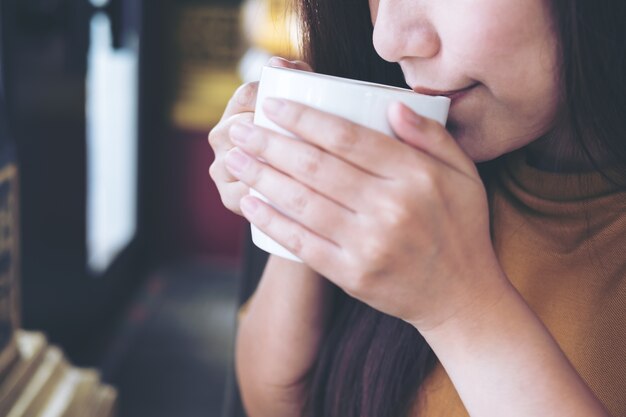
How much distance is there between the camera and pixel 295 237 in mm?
496

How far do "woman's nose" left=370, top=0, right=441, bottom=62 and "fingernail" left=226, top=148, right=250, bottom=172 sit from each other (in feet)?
0.59

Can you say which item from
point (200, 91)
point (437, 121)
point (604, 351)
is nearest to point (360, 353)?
point (604, 351)

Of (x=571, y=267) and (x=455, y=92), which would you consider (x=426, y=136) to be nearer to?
(x=455, y=92)

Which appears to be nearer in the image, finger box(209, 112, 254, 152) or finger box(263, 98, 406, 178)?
finger box(263, 98, 406, 178)

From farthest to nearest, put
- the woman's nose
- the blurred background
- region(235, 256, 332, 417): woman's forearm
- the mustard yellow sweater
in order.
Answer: the blurred background < region(235, 256, 332, 417): woman's forearm < the mustard yellow sweater < the woman's nose

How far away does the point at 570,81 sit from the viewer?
58cm

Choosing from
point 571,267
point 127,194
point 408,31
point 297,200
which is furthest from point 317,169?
point 127,194

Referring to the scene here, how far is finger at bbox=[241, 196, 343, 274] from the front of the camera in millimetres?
485

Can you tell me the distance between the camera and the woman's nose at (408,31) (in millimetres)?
578

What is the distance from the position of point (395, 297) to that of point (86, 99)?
2319mm

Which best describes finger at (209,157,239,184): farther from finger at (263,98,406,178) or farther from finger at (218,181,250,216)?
finger at (263,98,406,178)

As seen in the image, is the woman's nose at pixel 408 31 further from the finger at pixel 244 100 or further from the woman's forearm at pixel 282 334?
the woman's forearm at pixel 282 334

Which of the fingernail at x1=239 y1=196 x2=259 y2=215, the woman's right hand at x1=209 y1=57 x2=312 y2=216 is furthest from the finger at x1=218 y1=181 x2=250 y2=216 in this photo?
the fingernail at x1=239 y1=196 x2=259 y2=215

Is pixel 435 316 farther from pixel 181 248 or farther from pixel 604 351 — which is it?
pixel 181 248
